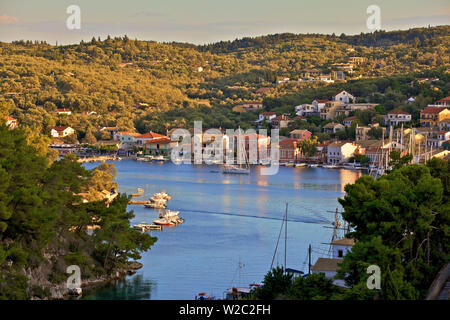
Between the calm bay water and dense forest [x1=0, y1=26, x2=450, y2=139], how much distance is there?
29.6 ft

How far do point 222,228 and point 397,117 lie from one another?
59.7ft

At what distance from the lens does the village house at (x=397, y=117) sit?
101 feet

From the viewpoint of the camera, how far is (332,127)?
1267 inches

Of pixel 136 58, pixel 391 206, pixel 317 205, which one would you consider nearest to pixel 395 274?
pixel 391 206

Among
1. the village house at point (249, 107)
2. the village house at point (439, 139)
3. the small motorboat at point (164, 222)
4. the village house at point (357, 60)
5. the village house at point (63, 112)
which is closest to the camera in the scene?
the small motorboat at point (164, 222)

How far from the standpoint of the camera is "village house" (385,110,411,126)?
30734mm

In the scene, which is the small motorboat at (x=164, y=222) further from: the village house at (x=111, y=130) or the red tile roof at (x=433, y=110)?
the village house at (x=111, y=130)

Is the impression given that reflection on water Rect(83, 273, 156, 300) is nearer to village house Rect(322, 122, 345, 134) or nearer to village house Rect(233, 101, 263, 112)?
village house Rect(322, 122, 345, 134)

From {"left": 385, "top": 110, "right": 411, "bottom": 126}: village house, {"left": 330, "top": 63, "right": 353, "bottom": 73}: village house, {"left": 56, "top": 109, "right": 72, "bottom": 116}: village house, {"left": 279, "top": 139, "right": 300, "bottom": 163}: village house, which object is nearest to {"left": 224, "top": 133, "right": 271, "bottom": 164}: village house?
{"left": 279, "top": 139, "right": 300, "bottom": 163}: village house

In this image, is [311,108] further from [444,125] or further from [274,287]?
[274,287]

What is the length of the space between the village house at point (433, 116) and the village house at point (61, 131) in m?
15.0

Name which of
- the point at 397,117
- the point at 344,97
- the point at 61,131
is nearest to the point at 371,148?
the point at 397,117

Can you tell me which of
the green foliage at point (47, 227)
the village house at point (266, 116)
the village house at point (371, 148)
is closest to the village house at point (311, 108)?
the village house at point (266, 116)
